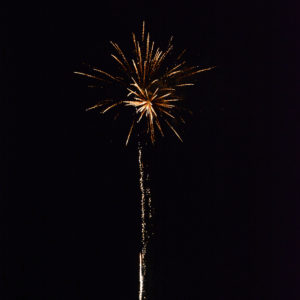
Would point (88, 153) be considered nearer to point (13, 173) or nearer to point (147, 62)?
point (13, 173)

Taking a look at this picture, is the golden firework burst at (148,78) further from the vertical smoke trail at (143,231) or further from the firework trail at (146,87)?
the vertical smoke trail at (143,231)

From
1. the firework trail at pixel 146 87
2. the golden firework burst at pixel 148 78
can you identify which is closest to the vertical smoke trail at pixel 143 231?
the firework trail at pixel 146 87

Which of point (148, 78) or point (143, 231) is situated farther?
point (143, 231)

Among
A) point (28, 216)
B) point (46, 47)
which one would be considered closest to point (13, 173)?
point (28, 216)

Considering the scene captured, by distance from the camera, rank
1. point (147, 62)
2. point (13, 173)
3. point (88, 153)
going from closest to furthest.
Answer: point (147, 62)
point (13, 173)
point (88, 153)

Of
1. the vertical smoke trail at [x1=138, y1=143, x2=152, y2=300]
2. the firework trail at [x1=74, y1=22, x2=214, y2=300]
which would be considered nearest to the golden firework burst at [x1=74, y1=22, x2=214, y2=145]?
the firework trail at [x1=74, y1=22, x2=214, y2=300]

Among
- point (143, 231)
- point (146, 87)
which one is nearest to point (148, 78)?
point (146, 87)

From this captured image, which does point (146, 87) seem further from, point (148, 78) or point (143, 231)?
point (143, 231)

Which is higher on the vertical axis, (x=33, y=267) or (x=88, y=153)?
(x=88, y=153)

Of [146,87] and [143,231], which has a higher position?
[146,87]

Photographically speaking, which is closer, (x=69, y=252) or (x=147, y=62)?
(x=147, y=62)

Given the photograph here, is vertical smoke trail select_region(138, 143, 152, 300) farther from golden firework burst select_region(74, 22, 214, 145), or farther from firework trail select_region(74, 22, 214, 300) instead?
golden firework burst select_region(74, 22, 214, 145)
